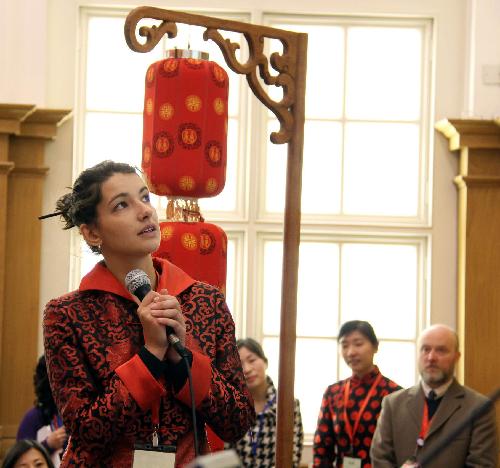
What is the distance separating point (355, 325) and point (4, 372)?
194 cm

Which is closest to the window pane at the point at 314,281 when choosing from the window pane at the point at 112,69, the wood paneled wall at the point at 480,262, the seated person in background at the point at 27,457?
the wood paneled wall at the point at 480,262

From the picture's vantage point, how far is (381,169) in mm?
6480

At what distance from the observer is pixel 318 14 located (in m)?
6.32

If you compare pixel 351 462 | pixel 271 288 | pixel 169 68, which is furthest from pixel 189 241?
pixel 271 288

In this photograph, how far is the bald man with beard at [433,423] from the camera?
447cm

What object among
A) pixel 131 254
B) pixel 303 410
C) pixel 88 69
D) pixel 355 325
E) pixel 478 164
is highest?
pixel 88 69

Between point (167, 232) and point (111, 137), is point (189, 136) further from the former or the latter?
point (111, 137)

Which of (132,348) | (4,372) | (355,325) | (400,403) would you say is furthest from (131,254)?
(4,372)

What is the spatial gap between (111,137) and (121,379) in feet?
14.5

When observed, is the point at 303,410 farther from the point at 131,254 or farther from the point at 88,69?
the point at 131,254

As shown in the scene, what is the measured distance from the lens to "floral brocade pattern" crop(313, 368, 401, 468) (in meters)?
4.94

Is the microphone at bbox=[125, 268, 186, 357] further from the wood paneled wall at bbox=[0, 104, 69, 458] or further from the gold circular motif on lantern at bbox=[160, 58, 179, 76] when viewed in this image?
the wood paneled wall at bbox=[0, 104, 69, 458]

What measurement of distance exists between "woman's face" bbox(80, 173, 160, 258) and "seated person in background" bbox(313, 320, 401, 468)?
9.37ft

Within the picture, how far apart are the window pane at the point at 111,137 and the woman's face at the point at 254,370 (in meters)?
1.75
